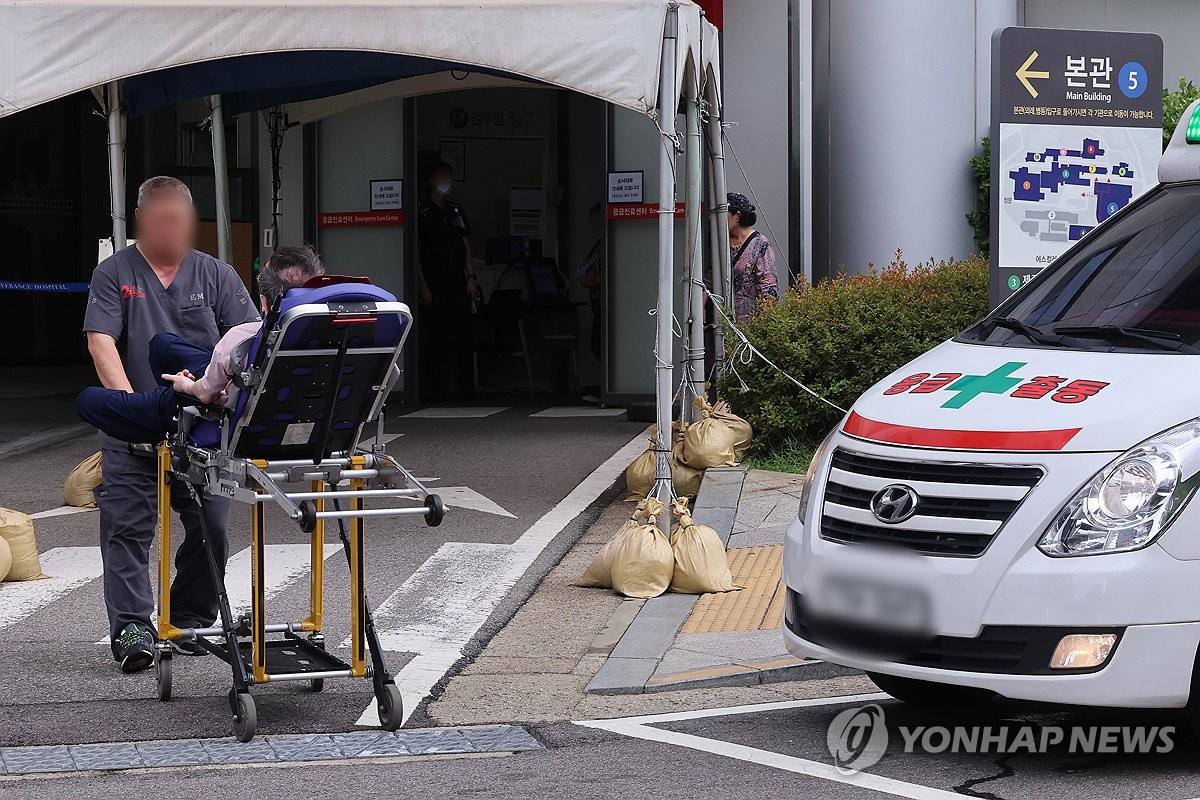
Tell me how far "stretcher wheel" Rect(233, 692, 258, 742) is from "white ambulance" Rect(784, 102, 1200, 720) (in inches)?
72.3

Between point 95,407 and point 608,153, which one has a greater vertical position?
point 608,153

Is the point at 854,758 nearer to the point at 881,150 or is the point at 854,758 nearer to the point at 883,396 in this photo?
the point at 883,396

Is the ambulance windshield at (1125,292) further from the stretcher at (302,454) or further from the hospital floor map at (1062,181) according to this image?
the hospital floor map at (1062,181)

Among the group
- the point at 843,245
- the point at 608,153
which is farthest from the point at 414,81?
the point at 843,245

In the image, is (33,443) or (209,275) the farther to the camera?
(33,443)

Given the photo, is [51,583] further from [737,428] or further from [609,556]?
[737,428]

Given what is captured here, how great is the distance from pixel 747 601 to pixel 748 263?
17.2ft

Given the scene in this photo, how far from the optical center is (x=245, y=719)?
18.0ft

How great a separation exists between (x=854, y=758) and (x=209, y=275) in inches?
131

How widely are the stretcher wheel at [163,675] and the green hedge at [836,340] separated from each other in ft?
18.2

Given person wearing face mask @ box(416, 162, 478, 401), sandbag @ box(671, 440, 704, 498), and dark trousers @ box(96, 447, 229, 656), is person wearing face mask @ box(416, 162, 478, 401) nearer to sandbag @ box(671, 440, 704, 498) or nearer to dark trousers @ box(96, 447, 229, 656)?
sandbag @ box(671, 440, 704, 498)

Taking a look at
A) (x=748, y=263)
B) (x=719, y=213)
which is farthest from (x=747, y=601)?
(x=748, y=263)

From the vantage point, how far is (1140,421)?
4781mm

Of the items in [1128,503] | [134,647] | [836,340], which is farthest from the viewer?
[836,340]
